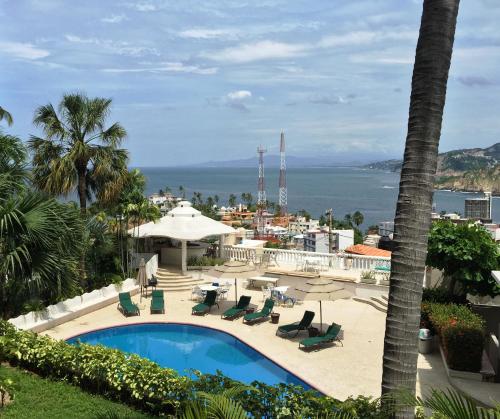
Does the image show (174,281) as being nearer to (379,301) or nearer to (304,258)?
(304,258)

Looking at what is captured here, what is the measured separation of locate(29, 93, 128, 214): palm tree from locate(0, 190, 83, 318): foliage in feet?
12.2

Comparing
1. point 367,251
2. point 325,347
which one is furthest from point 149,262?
point 367,251

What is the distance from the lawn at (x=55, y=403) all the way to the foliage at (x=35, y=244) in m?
2.70

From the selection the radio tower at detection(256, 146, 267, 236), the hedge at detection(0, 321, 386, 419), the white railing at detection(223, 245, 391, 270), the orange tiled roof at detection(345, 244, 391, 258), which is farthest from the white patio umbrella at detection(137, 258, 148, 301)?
the radio tower at detection(256, 146, 267, 236)

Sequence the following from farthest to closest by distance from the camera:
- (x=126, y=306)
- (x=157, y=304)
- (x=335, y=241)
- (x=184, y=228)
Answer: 1. (x=335, y=241)
2. (x=184, y=228)
3. (x=157, y=304)
4. (x=126, y=306)

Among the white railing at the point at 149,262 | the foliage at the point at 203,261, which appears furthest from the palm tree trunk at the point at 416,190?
the foliage at the point at 203,261

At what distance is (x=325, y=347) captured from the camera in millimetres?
12711

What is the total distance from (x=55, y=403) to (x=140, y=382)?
1.51 metres

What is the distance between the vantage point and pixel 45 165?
649 inches

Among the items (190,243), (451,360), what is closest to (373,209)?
(190,243)

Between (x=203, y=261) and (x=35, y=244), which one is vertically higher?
A: (x=35, y=244)

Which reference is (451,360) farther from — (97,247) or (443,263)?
(97,247)

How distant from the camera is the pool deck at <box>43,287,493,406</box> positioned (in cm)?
1044

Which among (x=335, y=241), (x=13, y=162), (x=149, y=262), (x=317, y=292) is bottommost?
(x=335, y=241)
